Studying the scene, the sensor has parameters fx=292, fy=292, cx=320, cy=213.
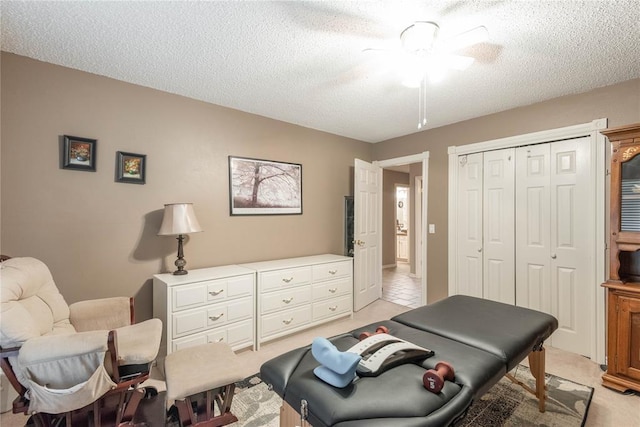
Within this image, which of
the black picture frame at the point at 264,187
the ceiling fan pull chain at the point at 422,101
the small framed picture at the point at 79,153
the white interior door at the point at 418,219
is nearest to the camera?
the small framed picture at the point at 79,153

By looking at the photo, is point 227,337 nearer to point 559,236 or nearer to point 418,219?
point 559,236

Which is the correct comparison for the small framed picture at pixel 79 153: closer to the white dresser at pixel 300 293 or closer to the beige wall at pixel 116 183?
the beige wall at pixel 116 183

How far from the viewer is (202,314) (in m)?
2.61

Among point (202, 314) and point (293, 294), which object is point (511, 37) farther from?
point (202, 314)

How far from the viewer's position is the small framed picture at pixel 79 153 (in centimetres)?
232

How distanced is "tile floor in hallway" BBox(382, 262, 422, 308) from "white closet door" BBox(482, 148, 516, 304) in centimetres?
116

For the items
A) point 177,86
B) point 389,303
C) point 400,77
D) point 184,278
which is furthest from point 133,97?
point 389,303

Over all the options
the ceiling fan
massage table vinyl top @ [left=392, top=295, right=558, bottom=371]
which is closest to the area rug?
massage table vinyl top @ [left=392, top=295, right=558, bottom=371]

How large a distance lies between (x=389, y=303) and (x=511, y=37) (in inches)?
142

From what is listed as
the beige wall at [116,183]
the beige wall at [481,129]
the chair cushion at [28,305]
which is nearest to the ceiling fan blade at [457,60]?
the beige wall at [481,129]

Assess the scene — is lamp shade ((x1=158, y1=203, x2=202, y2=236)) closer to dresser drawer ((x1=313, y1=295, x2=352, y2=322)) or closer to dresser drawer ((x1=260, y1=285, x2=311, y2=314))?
dresser drawer ((x1=260, y1=285, x2=311, y2=314))

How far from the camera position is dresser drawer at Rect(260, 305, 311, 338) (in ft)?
9.91

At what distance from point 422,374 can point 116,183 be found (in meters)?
2.76

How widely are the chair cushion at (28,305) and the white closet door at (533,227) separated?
409cm
